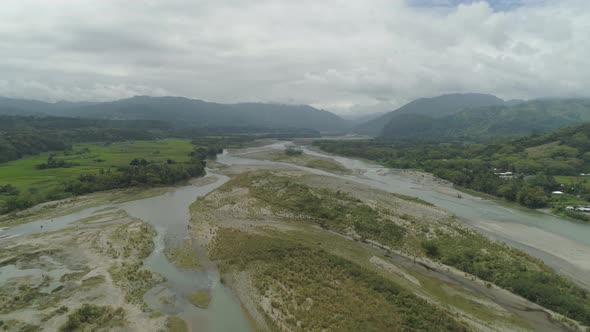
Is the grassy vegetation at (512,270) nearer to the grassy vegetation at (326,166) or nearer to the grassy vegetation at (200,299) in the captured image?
the grassy vegetation at (200,299)

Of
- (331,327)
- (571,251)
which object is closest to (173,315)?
(331,327)

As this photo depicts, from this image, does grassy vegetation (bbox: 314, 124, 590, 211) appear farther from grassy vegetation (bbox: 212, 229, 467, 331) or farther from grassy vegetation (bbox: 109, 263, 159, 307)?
grassy vegetation (bbox: 109, 263, 159, 307)

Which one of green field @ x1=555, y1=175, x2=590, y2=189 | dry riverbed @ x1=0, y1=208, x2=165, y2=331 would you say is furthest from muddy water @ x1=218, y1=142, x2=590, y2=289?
dry riverbed @ x1=0, y1=208, x2=165, y2=331

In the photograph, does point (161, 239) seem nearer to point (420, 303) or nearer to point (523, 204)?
point (420, 303)

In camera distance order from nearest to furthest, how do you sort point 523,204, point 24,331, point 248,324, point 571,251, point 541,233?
1. point 24,331
2. point 248,324
3. point 571,251
4. point 541,233
5. point 523,204

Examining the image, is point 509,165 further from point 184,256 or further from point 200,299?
point 200,299
